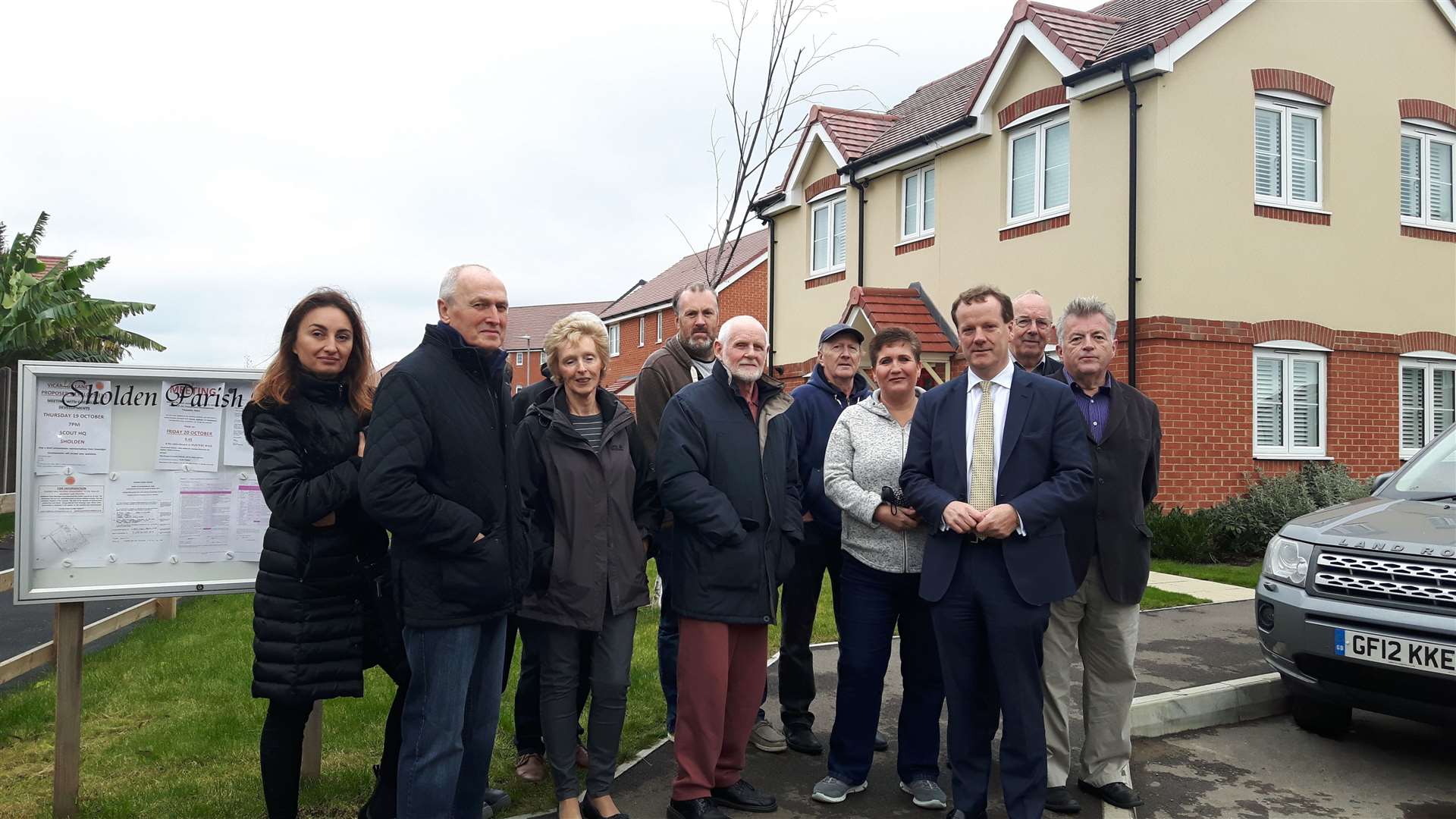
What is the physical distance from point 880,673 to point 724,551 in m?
0.96

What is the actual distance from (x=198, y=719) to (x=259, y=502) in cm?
188

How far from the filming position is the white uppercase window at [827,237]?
19.5 m

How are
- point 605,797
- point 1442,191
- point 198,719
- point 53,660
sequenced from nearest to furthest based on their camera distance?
1. point 605,797
2. point 53,660
3. point 198,719
4. point 1442,191

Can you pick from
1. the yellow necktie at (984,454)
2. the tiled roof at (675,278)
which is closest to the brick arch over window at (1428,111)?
the yellow necktie at (984,454)

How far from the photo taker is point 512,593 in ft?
12.7

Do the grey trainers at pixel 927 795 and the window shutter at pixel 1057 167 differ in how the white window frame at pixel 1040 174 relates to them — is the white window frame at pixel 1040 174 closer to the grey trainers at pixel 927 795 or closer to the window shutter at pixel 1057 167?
the window shutter at pixel 1057 167

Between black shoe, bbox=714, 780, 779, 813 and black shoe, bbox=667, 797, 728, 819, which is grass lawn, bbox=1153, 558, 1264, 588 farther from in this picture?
black shoe, bbox=667, 797, 728, 819

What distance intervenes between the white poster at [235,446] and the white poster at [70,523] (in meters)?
0.50

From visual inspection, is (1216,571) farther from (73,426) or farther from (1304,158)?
(73,426)

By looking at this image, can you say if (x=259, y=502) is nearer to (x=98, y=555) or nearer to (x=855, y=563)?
(x=98, y=555)

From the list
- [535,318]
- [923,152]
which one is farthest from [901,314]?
[535,318]

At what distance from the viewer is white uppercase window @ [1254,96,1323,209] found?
13.5 m

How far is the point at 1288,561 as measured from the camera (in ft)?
18.0

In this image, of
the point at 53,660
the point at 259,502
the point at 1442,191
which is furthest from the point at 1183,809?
the point at 1442,191
